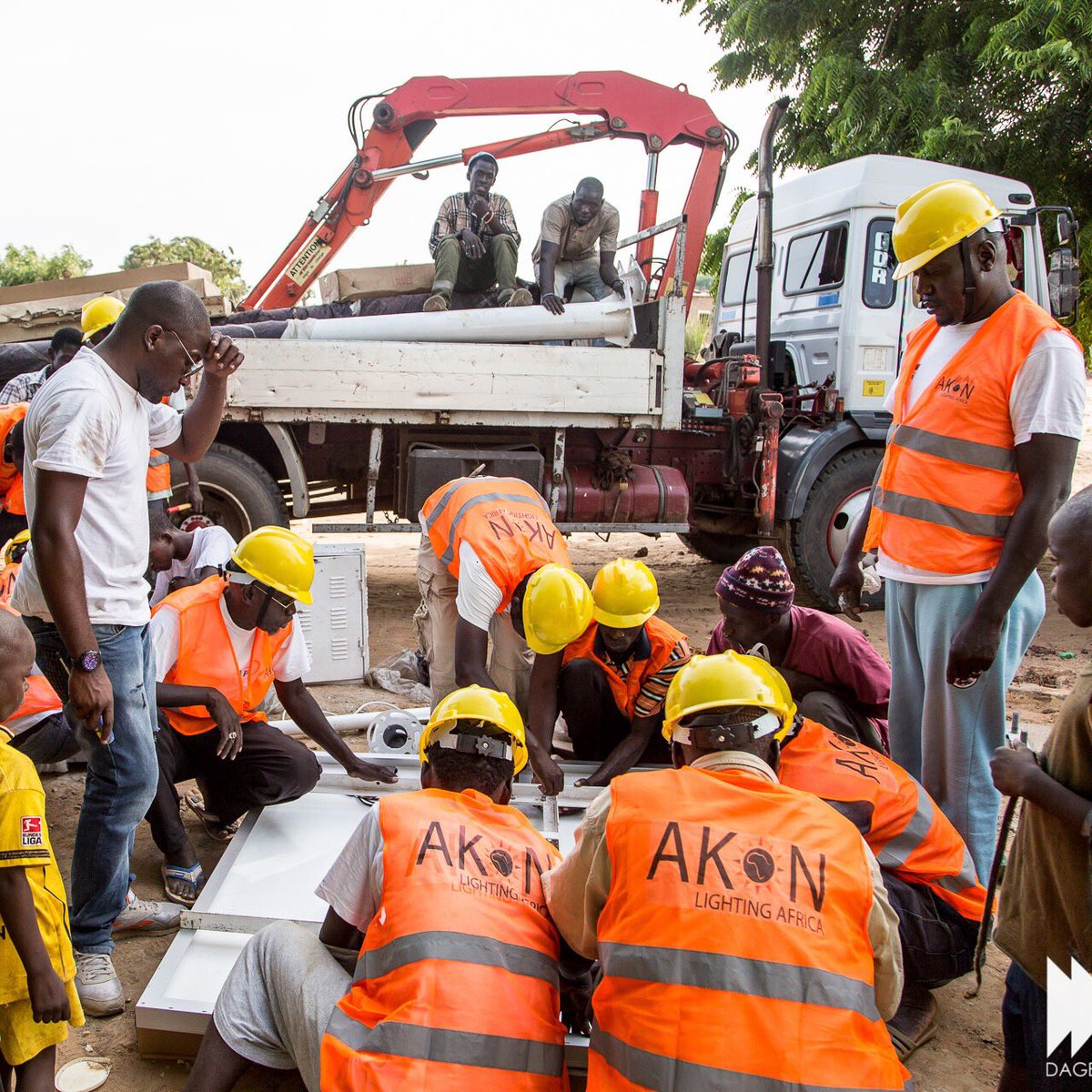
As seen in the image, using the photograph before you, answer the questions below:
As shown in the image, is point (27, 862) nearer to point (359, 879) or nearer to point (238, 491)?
point (359, 879)

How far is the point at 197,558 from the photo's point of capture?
4.30 m

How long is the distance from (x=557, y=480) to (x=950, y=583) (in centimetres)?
390

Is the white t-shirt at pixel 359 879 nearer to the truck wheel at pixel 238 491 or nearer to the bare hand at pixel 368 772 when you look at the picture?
the bare hand at pixel 368 772

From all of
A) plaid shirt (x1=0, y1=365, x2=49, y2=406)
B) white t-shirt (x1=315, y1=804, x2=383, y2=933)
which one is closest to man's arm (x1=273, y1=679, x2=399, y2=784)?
white t-shirt (x1=315, y1=804, x2=383, y2=933)

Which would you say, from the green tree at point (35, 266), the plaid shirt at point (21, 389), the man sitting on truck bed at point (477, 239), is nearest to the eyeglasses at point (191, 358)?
the plaid shirt at point (21, 389)

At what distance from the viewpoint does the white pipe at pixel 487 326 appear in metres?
6.11

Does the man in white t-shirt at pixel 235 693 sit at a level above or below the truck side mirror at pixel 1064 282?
below

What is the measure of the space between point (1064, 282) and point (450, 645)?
165 inches

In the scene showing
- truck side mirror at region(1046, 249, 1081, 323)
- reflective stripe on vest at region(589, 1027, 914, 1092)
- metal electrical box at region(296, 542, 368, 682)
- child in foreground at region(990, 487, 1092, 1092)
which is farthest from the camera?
truck side mirror at region(1046, 249, 1081, 323)

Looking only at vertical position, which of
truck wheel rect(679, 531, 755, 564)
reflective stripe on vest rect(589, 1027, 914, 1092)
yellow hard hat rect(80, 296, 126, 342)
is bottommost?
truck wheel rect(679, 531, 755, 564)

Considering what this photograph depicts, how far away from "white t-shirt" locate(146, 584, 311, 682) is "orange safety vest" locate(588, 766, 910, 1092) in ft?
6.08

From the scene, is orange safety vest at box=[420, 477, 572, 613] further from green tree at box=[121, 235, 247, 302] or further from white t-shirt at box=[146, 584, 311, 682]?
green tree at box=[121, 235, 247, 302]

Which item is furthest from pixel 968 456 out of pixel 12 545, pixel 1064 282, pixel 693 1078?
pixel 1064 282

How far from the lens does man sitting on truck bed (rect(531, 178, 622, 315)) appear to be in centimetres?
693
